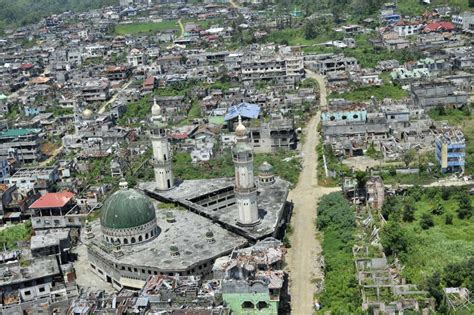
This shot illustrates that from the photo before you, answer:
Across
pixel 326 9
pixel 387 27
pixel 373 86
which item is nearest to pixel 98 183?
pixel 373 86

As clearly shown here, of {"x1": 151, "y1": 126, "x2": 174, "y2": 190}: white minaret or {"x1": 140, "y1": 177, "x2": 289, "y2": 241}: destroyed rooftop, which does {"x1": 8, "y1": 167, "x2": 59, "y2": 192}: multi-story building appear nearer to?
{"x1": 140, "y1": 177, "x2": 289, "y2": 241}: destroyed rooftop

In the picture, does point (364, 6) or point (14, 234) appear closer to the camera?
point (14, 234)

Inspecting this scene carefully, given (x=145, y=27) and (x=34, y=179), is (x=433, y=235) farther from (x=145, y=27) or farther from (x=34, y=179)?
(x=145, y=27)

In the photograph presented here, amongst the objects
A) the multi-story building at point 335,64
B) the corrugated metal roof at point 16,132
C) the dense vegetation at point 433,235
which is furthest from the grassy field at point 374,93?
the corrugated metal roof at point 16,132

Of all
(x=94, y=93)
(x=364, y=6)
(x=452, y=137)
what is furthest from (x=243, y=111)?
(x=364, y=6)

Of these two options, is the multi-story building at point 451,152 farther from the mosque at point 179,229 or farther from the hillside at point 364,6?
the hillside at point 364,6

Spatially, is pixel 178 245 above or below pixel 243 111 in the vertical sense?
below
